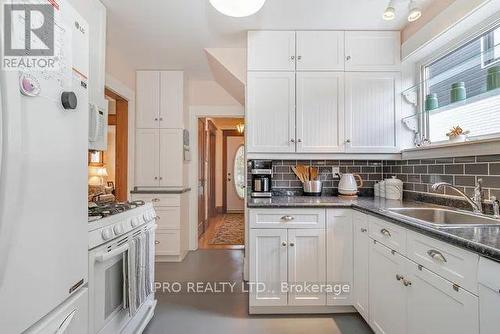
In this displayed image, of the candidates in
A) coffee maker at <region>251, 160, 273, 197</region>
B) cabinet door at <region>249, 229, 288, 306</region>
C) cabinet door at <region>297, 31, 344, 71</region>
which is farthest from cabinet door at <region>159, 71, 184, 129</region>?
cabinet door at <region>249, 229, 288, 306</region>

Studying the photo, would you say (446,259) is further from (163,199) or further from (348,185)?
(163,199)

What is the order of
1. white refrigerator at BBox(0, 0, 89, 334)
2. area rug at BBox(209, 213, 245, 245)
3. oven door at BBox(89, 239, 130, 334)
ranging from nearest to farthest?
white refrigerator at BBox(0, 0, 89, 334), oven door at BBox(89, 239, 130, 334), area rug at BBox(209, 213, 245, 245)

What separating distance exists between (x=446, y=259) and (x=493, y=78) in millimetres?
1157

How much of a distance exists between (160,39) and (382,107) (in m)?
2.28

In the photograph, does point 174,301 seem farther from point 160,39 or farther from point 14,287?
point 160,39

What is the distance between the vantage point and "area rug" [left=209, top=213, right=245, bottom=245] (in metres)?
4.20

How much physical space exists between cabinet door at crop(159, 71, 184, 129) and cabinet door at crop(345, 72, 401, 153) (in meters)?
2.09

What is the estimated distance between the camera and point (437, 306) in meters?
1.17

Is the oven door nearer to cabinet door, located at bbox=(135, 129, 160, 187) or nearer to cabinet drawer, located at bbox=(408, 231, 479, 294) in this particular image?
cabinet drawer, located at bbox=(408, 231, 479, 294)

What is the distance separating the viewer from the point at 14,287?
0.69 metres

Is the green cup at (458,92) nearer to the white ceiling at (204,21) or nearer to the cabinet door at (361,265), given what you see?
the white ceiling at (204,21)

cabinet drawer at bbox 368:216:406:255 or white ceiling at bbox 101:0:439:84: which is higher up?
white ceiling at bbox 101:0:439:84

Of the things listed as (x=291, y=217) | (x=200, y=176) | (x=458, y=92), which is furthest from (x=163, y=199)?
(x=458, y=92)

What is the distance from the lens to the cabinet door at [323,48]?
7.90 feet
